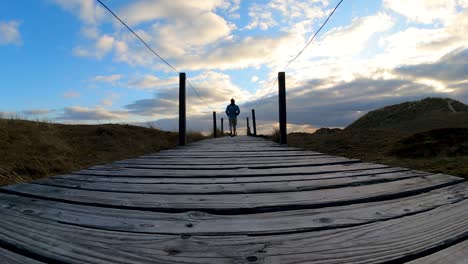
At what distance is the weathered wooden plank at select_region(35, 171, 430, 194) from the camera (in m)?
1.90

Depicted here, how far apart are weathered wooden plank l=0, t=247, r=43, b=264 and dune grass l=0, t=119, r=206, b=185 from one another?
16.2 feet

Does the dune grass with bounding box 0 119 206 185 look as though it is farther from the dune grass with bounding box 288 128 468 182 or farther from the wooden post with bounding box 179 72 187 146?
the dune grass with bounding box 288 128 468 182

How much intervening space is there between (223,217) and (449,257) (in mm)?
Result: 849

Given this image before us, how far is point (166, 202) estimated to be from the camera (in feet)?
5.28

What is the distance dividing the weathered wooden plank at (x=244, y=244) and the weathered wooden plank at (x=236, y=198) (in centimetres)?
33

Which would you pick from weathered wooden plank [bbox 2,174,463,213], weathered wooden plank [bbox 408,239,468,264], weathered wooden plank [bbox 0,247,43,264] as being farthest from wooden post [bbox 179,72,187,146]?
weathered wooden plank [bbox 408,239,468,264]

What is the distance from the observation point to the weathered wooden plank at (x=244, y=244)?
0.96 m

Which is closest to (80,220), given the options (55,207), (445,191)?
(55,207)

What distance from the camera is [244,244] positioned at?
106 cm

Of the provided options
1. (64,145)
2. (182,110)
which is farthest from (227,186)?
(64,145)

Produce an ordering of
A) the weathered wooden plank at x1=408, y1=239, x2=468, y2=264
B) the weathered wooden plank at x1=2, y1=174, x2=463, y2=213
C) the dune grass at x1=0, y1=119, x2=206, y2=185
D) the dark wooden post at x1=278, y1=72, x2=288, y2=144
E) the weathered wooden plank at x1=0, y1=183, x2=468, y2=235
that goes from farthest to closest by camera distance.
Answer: the dark wooden post at x1=278, y1=72, x2=288, y2=144 → the dune grass at x1=0, y1=119, x2=206, y2=185 → the weathered wooden plank at x1=2, y1=174, x2=463, y2=213 → the weathered wooden plank at x1=0, y1=183, x2=468, y2=235 → the weathered wooden plank at x1=408, y1=239, x2=468, y2=264

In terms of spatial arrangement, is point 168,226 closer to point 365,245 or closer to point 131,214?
point 131,214

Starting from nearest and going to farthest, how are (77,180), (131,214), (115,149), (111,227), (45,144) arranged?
1. (111,227)
2. (131,214)
3. (77,180)
4. (45,144)
5. (115,149)

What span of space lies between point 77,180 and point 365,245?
2.03m
